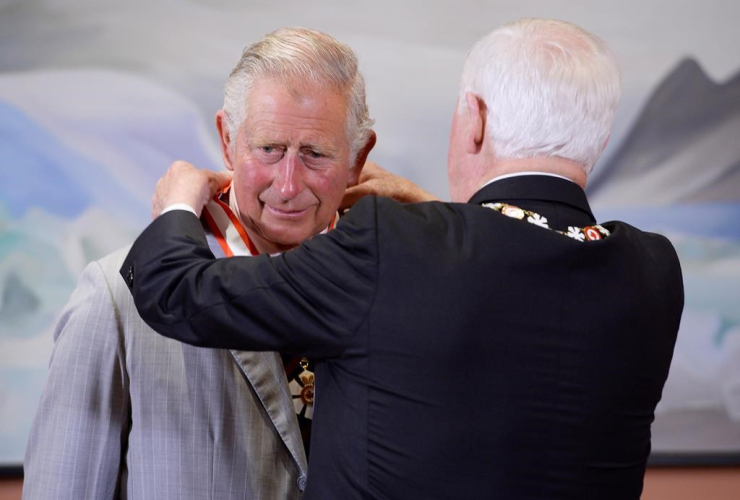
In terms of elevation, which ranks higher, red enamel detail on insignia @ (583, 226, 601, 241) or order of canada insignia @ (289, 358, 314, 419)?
red enamel detail on insignia @ (583, 226, 601, 241)

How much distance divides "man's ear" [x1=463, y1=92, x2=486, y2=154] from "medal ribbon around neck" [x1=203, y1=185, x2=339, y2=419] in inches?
16.6

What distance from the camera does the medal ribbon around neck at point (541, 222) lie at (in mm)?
1150

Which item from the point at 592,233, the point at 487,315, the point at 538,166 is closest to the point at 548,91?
the point at 538,166

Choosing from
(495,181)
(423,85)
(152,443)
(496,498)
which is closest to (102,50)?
(423,85)

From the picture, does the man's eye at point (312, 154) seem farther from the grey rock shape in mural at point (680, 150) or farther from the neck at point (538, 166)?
the grey rock shape in mural at point (680, 150)

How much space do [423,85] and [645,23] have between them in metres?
0.72

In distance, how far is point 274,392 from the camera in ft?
4.63

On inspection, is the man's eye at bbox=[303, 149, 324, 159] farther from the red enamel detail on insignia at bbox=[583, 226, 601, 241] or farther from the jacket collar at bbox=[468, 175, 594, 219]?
the red enamel detail on insignia at bbox=[583, 226, 601, 241]

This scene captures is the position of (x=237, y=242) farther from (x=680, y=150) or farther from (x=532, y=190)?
(x=680, y=150)

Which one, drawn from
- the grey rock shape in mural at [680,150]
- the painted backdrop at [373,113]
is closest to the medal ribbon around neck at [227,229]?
the painted backdrop at [373,113]

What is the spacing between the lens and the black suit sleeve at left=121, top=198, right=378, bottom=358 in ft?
3.58

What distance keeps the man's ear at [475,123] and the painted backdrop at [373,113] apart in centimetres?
131

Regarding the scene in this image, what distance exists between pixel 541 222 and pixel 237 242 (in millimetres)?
630

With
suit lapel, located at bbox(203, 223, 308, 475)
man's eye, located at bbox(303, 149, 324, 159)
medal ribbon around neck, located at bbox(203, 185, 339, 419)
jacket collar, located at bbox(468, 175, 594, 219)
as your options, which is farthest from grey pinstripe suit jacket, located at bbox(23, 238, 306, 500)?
jacket collar, located at bbox(468, 175, 594, 219)
